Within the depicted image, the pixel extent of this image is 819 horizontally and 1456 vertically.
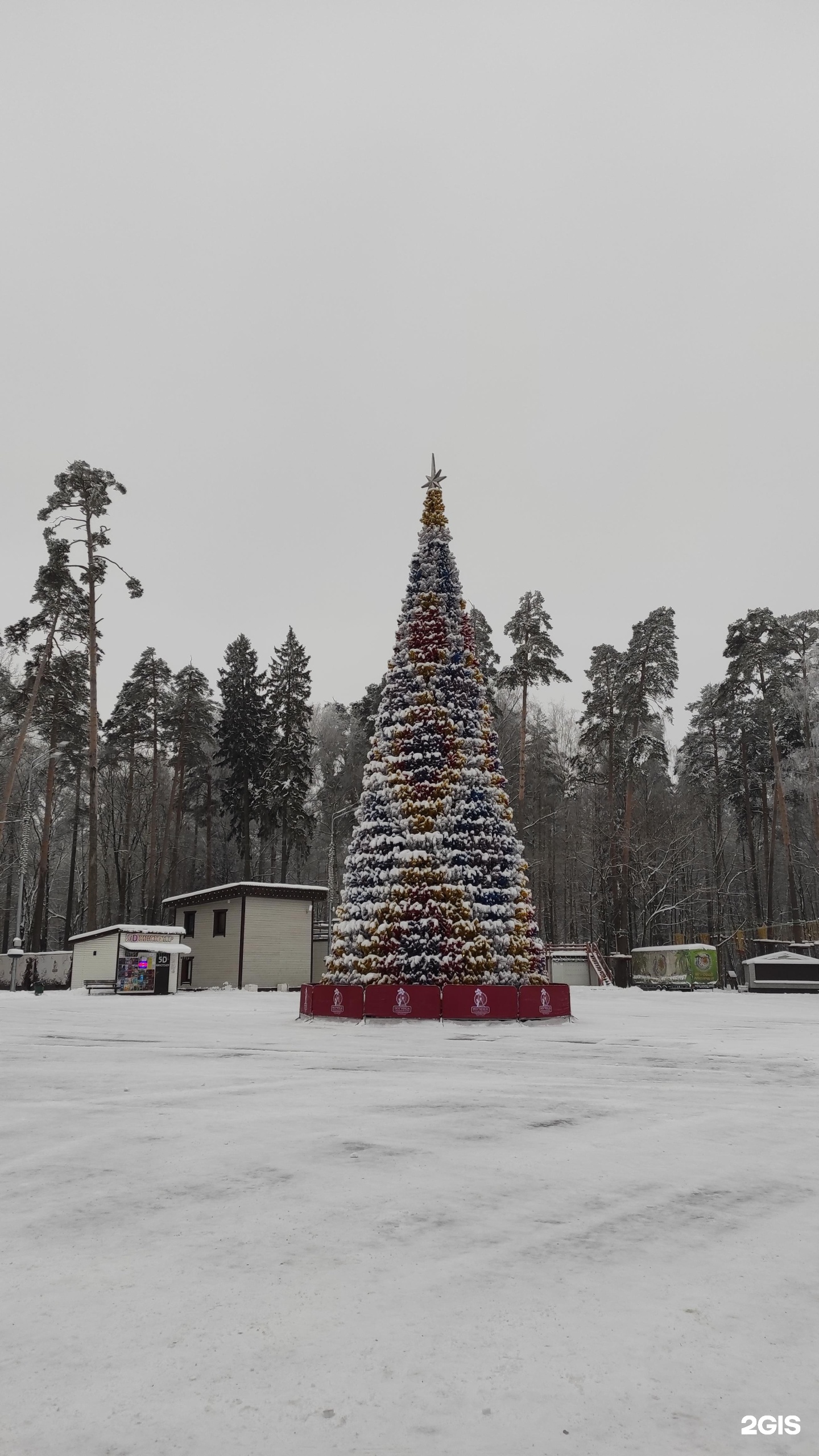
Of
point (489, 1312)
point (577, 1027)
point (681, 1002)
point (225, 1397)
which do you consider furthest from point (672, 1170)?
point (681, 1002)

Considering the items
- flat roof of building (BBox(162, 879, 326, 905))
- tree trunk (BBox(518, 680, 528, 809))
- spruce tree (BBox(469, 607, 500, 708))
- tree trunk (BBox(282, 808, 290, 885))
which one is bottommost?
flat roof of building (BBox(162, 879, 326, 905))

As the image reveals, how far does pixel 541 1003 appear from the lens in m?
17.3

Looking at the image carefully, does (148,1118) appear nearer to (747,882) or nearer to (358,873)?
(358,873)

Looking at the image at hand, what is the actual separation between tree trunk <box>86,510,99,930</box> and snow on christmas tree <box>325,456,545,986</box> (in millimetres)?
13696

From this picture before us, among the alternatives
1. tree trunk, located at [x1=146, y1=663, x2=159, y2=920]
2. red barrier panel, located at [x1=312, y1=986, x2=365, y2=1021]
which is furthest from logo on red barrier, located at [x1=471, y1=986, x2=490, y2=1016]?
tree trunk, located at [x1=146, y1=663, x2=159, y2=920]

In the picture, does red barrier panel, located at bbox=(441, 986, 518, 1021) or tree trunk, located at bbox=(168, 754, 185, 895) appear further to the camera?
tree trunk, located at bbox=(168, 754, 185, 895)

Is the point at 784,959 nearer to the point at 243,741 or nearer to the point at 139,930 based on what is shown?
the point at 139,930

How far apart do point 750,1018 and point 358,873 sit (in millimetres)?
9732

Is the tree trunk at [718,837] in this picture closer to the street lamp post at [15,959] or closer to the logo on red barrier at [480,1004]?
the logo on red barrier at [480,1004]

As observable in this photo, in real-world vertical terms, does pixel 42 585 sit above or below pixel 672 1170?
above

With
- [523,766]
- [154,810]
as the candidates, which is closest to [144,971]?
[523,766]

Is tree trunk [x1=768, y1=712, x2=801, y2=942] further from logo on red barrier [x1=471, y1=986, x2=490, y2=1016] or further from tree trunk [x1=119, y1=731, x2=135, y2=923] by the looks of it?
tree trunk [x1=119, y1=731, x2=135, y2=923]

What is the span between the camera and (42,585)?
3491cm

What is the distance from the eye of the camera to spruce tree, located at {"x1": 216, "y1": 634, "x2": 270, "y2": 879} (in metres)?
48.6
